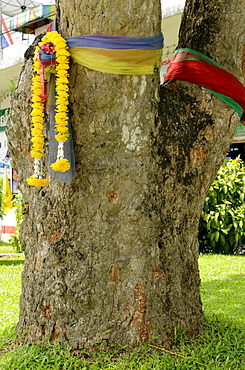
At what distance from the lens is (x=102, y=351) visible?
2.96 metres

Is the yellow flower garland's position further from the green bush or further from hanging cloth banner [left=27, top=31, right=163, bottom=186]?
the green bush

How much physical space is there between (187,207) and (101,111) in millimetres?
896

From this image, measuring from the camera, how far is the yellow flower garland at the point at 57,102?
2863mm

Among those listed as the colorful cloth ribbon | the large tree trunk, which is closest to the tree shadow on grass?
the large tree trunk

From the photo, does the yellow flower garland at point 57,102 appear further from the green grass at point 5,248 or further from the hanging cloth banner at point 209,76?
the green grass at point 5,248

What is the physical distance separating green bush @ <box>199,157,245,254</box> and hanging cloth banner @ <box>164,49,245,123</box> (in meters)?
5.83

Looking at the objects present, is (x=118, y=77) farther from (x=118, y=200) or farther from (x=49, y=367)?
(x=49, y=367)

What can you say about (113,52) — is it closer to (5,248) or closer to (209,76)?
(209,76)

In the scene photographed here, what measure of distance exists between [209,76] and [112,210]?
45.8 inches

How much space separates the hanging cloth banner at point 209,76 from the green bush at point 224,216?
5.83m

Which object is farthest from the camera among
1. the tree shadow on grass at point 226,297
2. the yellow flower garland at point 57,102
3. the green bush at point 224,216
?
the green bush at point 224,216

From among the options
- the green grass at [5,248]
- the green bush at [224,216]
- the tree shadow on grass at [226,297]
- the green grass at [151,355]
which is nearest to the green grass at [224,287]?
the tree shadow on grass at [226,297]

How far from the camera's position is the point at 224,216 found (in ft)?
29.7

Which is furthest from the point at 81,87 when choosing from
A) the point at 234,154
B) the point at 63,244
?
the point at 234,154
